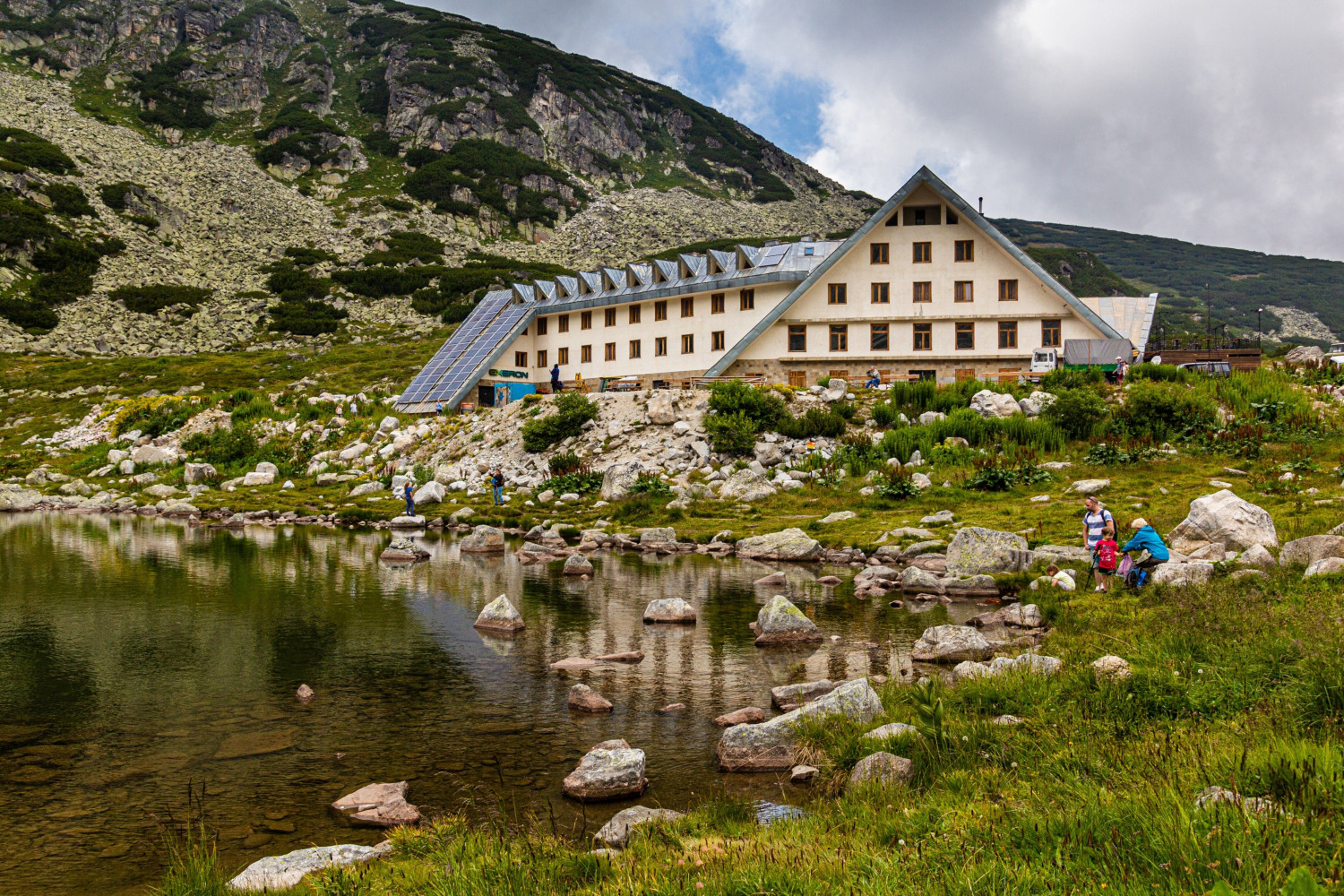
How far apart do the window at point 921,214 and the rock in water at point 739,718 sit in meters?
52.6

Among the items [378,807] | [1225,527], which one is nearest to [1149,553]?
[1225,527]

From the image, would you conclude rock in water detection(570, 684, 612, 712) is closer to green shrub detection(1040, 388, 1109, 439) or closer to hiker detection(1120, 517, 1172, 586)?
hiker detection(1120, 517, 1172, 586)

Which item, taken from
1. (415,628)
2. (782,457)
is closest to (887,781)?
(415,628)

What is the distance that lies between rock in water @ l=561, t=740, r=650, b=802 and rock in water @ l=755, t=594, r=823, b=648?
301 inches

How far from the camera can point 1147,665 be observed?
36.1 feet

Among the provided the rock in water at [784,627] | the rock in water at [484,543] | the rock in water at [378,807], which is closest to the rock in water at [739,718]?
the rock in water at [378,807]

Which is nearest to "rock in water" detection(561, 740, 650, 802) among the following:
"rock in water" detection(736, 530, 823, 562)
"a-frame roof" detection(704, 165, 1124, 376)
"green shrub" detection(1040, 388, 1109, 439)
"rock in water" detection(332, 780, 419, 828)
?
"rock in water" detection(332, 780, 419, 828)

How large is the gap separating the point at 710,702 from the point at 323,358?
328ft

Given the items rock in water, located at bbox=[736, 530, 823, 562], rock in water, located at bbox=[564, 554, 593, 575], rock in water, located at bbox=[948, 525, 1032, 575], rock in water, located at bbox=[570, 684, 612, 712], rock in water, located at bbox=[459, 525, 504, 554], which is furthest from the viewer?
rock in water, located at bbox=[459, 525, 504, 554]

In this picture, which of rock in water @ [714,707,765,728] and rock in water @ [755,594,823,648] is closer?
rock in water @ [714,707,765,728]

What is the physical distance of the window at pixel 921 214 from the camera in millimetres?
58469

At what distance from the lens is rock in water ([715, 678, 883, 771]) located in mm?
10883

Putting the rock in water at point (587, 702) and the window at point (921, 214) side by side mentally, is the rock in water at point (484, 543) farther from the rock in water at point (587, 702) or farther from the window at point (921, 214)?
the window at point (921, 214)

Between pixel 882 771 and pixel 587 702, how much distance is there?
5806 millimetres
